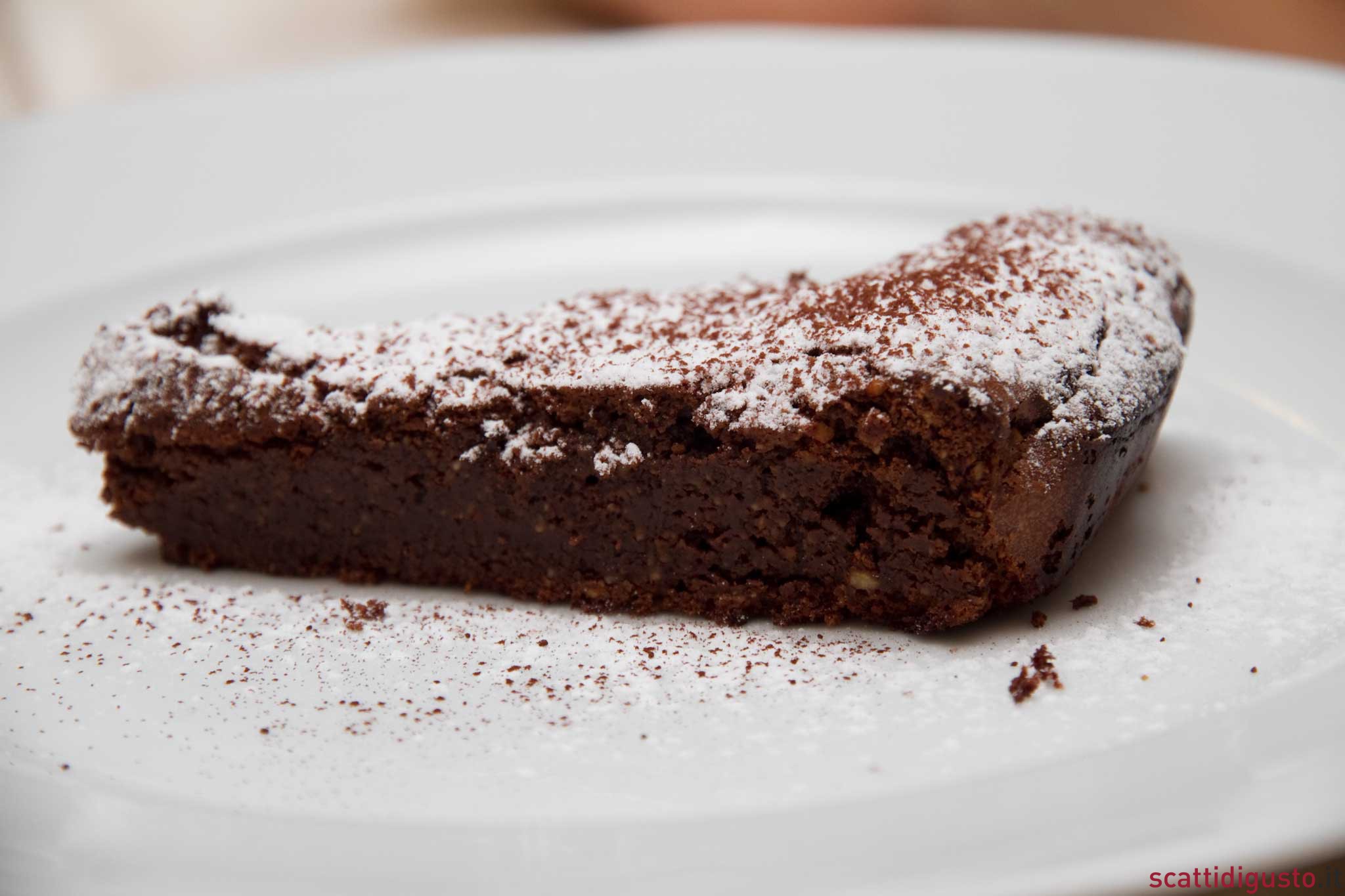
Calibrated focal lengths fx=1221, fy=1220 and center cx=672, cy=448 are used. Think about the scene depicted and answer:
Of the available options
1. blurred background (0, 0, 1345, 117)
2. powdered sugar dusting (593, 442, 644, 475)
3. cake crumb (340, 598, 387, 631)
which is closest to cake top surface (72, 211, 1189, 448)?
powdered sugar dusting (593, 442, 644, 475)

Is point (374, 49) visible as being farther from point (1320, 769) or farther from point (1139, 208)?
point (1320, 769)

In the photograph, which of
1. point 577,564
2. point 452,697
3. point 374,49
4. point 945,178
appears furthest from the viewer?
point 374,49

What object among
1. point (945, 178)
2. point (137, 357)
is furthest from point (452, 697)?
point (945, 178)

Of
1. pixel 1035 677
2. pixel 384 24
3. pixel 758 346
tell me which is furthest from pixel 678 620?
pixel 384 24

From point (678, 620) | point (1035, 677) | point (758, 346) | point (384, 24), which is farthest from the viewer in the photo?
point (384, 24)

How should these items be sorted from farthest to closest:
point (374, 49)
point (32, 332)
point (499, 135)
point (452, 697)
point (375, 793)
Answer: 1. point (374, 49)
2. point (499, 135)
3. point (32, 332)
4. point (452, 697)
5. point (375, 793)

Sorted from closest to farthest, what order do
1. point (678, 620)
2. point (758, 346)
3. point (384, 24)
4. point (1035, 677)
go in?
point (1035, 677), point (758, 346), point (678, 620), point (384, 24)

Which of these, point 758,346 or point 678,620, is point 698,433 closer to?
point 758,346
